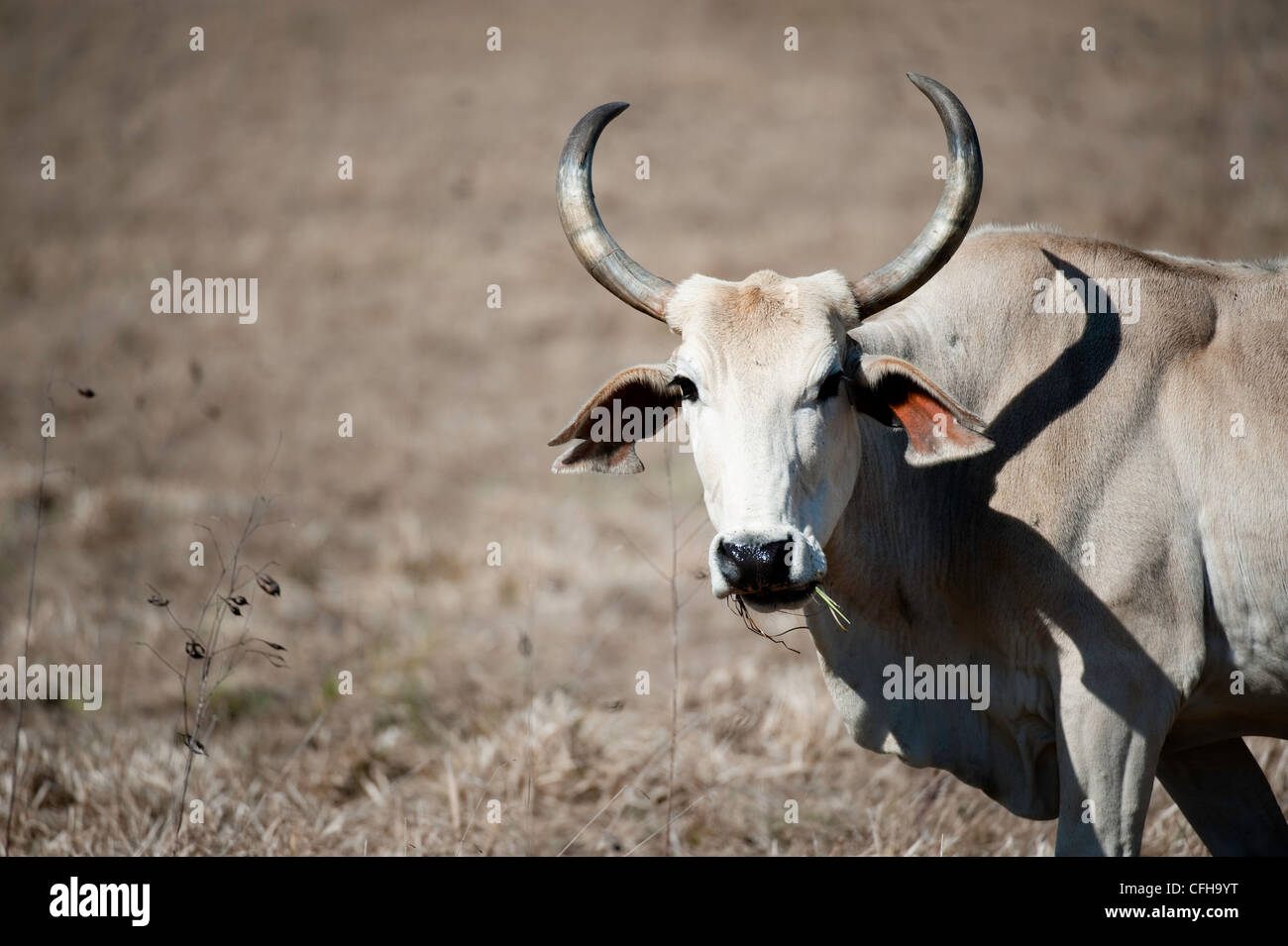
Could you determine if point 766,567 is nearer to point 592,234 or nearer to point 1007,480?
point 1007,480

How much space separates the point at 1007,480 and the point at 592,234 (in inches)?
71.5

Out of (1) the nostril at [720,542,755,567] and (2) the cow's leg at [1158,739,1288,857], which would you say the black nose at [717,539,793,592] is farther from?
(2) the cow's leg at [1158,739,1288,857]

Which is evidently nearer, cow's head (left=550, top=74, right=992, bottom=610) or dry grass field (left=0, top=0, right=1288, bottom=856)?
cow's head (left=550, top=74, right=992, bottom=610)

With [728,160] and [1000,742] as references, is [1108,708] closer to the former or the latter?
[1000,742]

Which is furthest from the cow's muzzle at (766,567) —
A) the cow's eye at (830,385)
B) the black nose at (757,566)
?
the cow's eye at (830,385)

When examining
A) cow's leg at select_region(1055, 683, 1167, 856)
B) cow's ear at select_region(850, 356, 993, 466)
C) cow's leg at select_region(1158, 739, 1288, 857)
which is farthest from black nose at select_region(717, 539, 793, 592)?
cow's leg at select_region(1158, 739, 1288, 857)

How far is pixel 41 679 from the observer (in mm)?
7934

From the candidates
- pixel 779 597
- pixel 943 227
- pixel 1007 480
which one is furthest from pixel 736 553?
pixel 943 227

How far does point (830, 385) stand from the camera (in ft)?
13.9

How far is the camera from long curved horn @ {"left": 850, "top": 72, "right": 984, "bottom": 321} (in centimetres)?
440

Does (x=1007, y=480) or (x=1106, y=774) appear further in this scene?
(x=1007, y=480)

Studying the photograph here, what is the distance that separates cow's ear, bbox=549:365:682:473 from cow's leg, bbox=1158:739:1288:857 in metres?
2.63

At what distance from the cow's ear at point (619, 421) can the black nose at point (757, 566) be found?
832 mm

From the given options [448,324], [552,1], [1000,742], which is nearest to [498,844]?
[1000,742]
